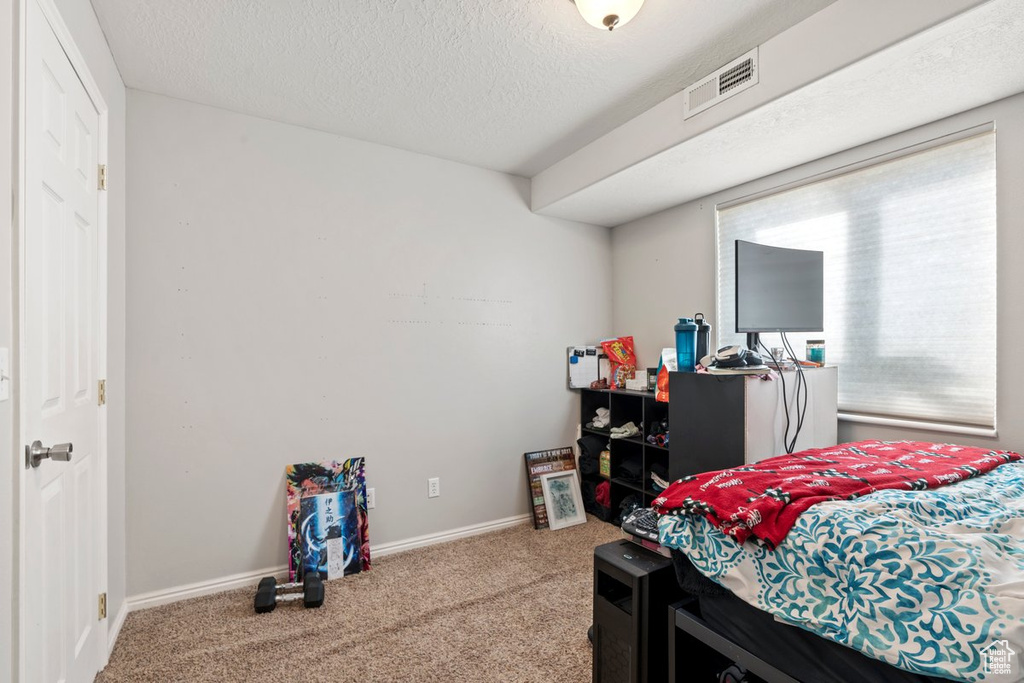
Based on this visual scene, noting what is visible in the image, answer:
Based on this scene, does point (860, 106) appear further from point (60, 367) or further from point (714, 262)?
point (60, 367)

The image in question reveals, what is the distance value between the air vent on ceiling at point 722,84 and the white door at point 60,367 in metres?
2.32

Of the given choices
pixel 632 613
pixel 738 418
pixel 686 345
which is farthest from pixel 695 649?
pixel 686 345

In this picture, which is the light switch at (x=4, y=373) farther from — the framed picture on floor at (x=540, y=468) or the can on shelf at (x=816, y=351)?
the can on shelf at (x=816, y=351)

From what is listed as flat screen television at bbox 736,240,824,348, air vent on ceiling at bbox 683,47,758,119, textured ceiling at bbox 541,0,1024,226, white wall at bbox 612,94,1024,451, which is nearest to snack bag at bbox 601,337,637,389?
white wall at bbox 612,94,1024,451

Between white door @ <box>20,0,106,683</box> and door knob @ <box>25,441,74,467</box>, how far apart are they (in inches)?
0.8

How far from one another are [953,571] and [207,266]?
2961 millimetres

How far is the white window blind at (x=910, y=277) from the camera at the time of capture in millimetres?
2062

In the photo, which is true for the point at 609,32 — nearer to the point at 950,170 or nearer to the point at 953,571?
the point at 950,170

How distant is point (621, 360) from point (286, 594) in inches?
100

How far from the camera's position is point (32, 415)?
4.11 feet

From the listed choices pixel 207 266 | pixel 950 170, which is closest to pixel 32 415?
pixel 207 266

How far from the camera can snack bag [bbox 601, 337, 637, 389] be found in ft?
11.8

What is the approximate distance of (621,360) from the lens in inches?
142

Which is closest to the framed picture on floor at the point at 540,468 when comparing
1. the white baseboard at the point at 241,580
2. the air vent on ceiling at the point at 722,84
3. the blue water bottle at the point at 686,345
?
the white baseboard at the point at 241,580
